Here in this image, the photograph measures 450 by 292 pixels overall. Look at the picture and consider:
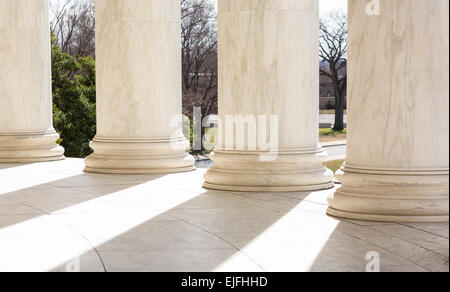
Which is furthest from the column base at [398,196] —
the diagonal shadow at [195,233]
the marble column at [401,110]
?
the diagonal shadow at [195,233]

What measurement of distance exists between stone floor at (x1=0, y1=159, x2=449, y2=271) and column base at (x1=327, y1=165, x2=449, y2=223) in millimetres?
3538

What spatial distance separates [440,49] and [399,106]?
1361 cm

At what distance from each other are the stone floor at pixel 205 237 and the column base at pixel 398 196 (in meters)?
3.54

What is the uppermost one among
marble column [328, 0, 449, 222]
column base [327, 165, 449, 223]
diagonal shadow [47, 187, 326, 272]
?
marble column [328, 0, 449, 222]

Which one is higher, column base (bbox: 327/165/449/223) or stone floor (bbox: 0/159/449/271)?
column base (bbox: 327/165/449/223)

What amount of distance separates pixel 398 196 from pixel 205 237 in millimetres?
40513

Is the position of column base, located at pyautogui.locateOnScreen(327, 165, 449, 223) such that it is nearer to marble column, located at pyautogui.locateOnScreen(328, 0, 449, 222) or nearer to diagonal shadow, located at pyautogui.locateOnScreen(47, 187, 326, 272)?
marble column, located at pyautogui.locateOnScreen(328, 0, 449, 222)

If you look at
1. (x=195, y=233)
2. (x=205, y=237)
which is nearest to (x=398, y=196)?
(x=205, y=237)

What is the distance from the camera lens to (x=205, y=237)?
137 m

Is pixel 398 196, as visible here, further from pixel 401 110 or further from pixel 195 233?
pixel 195 233

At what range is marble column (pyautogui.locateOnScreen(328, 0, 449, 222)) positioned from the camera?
14450 centimetres

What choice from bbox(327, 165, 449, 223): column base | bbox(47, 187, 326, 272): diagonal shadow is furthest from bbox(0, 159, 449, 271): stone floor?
bbox(327, 165, 449, 223): column base

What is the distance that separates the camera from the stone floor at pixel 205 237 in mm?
115250

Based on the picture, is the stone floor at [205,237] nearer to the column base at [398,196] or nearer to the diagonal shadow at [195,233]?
the diagonal shadow at [195,233]
